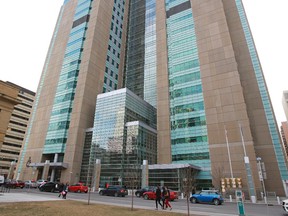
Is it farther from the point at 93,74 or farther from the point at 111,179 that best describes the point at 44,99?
the point at 111,179

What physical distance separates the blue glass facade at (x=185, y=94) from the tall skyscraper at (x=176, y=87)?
25cm

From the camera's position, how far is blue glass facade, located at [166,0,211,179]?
45.8 m

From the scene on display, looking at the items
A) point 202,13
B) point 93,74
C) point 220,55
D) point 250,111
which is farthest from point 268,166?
point 93,74

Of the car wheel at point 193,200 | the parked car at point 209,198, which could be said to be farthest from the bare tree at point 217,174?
the parked car at point 209,198

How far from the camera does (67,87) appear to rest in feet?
204

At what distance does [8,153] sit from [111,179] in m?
75.6

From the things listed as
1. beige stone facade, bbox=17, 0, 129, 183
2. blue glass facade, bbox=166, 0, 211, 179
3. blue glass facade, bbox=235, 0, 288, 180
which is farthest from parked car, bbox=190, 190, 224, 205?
beige stone facade, bbox=17, 0, 129, 183

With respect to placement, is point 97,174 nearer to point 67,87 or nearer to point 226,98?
point 67,87

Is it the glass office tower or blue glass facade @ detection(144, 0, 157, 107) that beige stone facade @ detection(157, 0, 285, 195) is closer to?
blue glass facade @ detection(144, 0, 157, 107)

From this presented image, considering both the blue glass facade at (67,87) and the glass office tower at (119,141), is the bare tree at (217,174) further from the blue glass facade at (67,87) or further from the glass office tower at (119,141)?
the blue glass facade at (67,87)

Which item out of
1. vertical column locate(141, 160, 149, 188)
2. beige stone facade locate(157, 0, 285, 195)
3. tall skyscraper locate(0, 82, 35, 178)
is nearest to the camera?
beige stone facade locate(157, 0, 285, 195)

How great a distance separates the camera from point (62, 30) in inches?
3098

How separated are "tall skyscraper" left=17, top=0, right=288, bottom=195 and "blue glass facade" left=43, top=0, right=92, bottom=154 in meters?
0.32

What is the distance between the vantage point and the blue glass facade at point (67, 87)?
55875mm
